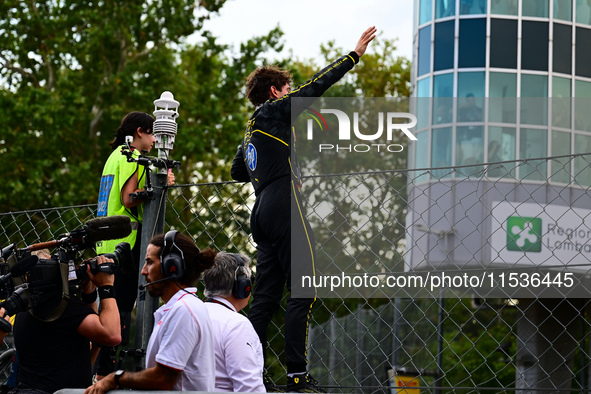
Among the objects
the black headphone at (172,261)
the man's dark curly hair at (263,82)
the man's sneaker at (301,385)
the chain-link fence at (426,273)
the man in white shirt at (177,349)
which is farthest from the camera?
the chain-link fence at (426,273)

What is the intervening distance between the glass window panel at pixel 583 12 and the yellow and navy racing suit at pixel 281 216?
61.9 ft

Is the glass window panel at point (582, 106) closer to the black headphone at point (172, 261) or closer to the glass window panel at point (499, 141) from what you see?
the glass window panel at point (499, 141)

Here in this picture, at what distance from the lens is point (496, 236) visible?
17344 millimetres

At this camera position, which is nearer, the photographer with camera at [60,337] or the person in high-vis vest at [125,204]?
the photographer with camera at [60,337]

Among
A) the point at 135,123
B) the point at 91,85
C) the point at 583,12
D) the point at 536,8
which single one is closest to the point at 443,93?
the point at 536,8

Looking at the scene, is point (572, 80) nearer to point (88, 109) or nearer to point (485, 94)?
point (485, 94)

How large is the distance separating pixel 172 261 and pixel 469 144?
60.1 ft

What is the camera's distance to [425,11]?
839 inches

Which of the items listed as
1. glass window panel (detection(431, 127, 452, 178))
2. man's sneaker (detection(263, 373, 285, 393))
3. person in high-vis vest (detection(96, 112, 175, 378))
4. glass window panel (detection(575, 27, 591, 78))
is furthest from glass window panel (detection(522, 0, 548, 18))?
man's sneaker (detection(263, 373, 285, 393))

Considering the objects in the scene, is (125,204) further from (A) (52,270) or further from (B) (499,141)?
(B) (499,141)

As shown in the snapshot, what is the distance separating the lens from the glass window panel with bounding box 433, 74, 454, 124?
20438 mm

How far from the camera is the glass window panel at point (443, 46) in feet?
66.9

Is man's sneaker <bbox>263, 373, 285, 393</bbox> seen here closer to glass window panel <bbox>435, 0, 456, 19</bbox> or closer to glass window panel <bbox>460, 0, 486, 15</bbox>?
glass window panel <bbox>460, 0, 486, 15</bbox>

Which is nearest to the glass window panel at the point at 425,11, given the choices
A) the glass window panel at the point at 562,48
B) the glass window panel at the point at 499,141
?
the glass window panel at the point at 562,48
